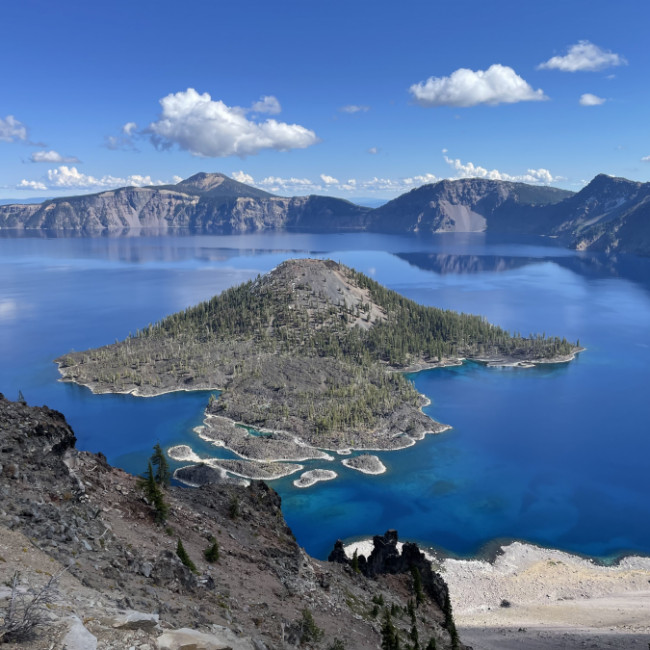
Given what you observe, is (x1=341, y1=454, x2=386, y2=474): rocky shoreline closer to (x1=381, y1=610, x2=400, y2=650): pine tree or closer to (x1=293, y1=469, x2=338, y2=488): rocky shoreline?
(x1=293, y1=469, x2=338, y2=488): rocky shoreline

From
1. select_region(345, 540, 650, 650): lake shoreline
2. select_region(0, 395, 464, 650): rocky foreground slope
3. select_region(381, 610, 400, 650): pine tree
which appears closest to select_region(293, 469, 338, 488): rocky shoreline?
select_region(345, 540, 650, 650): lake shoreline

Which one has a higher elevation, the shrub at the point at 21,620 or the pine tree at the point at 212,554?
the shrub at the point at 21,620

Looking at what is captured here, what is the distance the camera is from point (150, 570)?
38438 millimetres

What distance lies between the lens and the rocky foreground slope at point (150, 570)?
27500 mm

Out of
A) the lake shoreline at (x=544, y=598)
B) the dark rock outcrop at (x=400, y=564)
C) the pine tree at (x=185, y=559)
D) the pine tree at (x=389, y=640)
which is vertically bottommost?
the lake shoreline at (x=544, y=598)

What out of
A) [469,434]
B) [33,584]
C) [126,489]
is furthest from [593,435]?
[33,584]

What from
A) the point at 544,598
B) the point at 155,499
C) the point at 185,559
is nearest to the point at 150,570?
the point at 185,559

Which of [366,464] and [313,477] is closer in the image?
[313,477]

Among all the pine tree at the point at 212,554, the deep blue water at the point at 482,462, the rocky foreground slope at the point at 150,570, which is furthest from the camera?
the deep blue water at the point at 482,462

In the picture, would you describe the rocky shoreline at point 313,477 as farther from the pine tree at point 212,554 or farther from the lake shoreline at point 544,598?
the pine tree at point 212,554

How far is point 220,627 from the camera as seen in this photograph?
110 feet

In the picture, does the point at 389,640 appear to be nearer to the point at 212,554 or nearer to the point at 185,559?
the point at 212,554

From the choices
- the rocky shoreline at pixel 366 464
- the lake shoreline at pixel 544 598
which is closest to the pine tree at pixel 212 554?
the lake shoreline at pixel 544 598

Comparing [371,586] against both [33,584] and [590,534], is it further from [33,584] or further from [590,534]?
[590,534]
